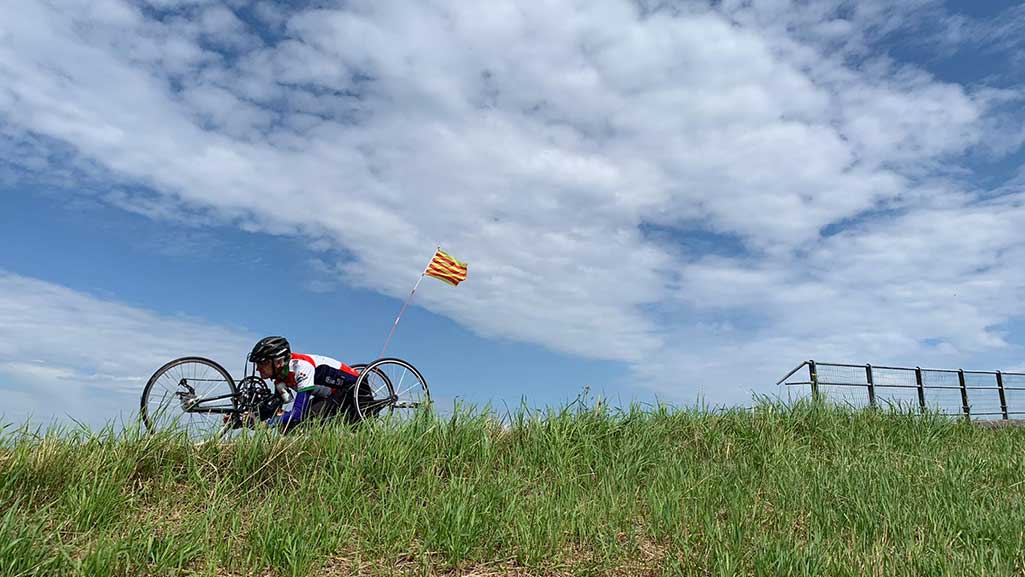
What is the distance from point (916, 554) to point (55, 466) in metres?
7.23

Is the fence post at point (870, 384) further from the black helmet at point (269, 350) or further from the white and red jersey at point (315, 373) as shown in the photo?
the black helmet at point (269, 350)

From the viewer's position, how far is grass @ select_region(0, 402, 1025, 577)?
203 inches

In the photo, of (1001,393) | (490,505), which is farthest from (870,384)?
(490,505)

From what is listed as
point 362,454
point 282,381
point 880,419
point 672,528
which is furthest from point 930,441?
point 282,381

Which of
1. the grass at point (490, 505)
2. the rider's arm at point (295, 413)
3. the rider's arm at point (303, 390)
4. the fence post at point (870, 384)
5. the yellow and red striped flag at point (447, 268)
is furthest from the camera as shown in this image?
the fence post at point (870, 384)

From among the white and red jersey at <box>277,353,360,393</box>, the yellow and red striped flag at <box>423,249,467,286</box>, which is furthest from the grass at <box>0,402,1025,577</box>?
the yellow and red striped flag at <box>423,249,467,286</box>

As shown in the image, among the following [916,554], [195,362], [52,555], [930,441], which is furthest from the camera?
[930,441]

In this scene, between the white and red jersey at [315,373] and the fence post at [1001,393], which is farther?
the fence post at [1001,393]

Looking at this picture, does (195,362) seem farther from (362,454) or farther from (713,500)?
(713,500)

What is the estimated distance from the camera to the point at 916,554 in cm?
550

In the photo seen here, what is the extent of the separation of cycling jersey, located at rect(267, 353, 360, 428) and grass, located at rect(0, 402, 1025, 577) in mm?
1424

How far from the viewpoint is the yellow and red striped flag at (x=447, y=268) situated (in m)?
10.9

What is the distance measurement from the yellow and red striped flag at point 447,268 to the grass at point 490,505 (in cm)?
306

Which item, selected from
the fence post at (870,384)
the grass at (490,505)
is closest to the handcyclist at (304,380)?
the grass at (490,505)
